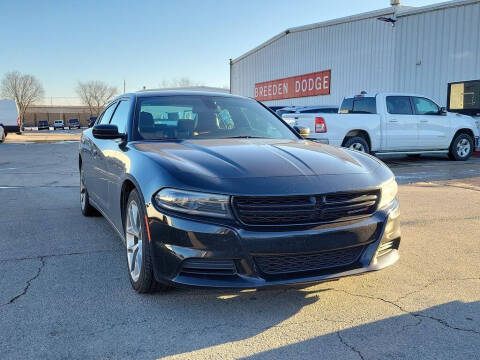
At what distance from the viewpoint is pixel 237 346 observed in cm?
261

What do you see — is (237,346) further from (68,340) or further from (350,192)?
(350,192)

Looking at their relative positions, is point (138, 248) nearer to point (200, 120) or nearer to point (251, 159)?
point (251, 159)

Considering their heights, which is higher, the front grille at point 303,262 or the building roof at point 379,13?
the building roof at point 379,13

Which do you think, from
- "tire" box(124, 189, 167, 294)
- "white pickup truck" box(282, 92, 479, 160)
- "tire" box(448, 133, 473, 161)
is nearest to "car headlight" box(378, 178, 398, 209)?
"tire" box(124, 189, 167, 294)

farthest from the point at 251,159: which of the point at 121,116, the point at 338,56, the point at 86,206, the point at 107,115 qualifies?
the point at 338,56

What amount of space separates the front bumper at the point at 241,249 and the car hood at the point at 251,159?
0.37m

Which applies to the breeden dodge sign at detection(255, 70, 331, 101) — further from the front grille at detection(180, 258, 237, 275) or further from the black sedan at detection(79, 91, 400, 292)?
the front grille at detection(180, 258, 237, 275)

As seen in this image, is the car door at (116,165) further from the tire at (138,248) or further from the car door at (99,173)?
the tire at (138,248)

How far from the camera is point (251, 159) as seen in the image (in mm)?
3213

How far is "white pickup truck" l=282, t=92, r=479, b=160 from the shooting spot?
11492 millimetres

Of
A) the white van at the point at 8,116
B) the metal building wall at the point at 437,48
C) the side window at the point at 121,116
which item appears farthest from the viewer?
the white van at the point at 8,116

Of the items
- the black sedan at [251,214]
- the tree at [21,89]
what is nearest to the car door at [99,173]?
the black sedan at [251,214]

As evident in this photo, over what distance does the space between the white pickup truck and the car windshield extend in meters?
6.96

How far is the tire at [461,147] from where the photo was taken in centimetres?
1305
